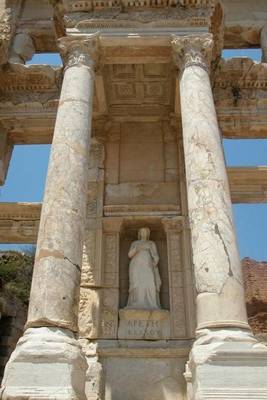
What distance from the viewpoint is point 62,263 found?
7496 millimetres

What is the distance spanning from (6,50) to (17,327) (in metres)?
10.5

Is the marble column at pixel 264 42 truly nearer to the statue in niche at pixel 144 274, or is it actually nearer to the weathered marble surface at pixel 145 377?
the statue in niche at pixel 144 274

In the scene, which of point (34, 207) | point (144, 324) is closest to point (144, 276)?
point (144, 324)

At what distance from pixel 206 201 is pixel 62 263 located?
2.64m

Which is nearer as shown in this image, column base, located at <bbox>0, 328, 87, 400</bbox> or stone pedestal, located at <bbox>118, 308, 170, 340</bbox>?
column base, located at <bbox>0, 328, 87, 400</bbox>

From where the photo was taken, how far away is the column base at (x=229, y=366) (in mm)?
6113

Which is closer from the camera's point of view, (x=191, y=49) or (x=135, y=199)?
(x=191, y=49)

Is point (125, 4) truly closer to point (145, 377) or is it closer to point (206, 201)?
point (206, 201)

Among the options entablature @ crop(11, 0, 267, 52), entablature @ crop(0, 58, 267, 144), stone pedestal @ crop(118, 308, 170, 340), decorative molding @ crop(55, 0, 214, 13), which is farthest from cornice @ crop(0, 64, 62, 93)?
stone pedestal @ crop(118, 308, 170, 340)

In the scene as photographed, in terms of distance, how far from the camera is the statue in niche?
10.2 m

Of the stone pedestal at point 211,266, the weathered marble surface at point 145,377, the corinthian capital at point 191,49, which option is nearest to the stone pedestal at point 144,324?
the weathered marble surface at point 145,377

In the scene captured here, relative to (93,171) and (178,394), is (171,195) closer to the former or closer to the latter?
(93,171)

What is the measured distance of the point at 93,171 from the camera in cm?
1219

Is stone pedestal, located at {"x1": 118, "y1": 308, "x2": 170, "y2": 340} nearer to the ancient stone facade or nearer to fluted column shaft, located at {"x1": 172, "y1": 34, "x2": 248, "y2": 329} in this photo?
the ancient stone facade
